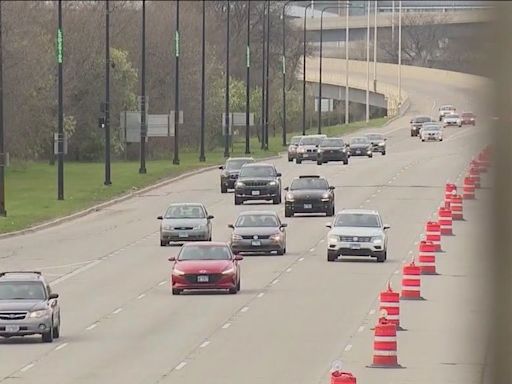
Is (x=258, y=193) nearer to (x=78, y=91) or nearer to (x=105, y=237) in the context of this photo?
(x=105, y=237)

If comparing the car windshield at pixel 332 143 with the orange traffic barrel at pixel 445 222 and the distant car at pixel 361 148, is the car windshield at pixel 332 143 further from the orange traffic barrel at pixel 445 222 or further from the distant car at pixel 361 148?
the orange traffic barrel at pixel 445 222

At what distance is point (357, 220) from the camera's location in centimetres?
4516

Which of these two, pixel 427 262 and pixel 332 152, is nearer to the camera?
pixel 427 262

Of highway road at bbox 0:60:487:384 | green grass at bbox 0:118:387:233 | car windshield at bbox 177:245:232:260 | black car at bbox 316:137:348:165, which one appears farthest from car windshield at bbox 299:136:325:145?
car windshield at bbox 177:245:232:260

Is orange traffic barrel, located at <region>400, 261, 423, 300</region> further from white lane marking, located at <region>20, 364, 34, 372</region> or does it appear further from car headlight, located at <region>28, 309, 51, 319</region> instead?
white lane marking, located at <region>20, 364, 34, 372</region>

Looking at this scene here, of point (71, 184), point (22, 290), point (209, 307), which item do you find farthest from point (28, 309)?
point (71, 184)

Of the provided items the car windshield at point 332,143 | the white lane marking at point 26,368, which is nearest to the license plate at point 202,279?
the white lane marking at point 26,368

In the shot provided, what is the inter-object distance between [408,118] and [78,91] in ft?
195

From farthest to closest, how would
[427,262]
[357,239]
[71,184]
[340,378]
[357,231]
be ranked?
[71,184] < [357,239] < [357,231] < [427,262] < [340,378]

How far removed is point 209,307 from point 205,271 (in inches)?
88.2

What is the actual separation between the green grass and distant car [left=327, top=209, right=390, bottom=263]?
14179 mm

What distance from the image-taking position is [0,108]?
5578 centimetres

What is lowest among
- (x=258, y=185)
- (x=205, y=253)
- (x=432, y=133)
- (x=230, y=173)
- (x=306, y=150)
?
(x=205, y=253)

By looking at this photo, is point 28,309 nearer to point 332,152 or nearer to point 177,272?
point 177,272
